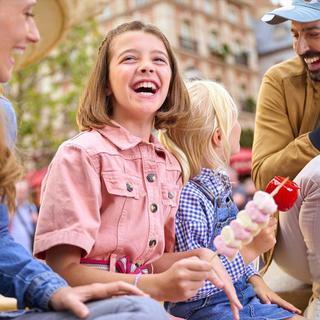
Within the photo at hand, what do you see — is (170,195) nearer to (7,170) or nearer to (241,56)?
(7,170)

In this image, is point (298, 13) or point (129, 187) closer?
point (129, 187)

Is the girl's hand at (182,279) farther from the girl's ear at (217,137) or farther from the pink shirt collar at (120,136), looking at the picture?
the girl's ear at (217,137)

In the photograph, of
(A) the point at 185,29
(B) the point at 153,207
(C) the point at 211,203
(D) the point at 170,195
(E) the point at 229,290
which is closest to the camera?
(E) the point at 229,290

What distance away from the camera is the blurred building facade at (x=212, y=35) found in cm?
3088

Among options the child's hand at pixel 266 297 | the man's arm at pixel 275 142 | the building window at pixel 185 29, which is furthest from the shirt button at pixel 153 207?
the building window at pixel 185 29

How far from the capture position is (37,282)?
1.80 metres

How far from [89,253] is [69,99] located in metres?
16.0

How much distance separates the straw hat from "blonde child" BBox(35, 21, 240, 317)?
2477 millimetres

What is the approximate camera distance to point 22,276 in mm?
1830

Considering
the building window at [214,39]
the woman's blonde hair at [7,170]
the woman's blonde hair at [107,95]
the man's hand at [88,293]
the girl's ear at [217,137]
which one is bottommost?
the man's hand at [88,293]

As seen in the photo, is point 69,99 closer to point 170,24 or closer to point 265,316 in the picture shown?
point 170,24

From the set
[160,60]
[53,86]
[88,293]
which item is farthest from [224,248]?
[53,86]

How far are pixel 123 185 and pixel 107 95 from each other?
0.46 meters

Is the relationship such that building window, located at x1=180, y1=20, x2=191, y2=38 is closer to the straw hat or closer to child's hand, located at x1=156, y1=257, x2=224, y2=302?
the straw hat
